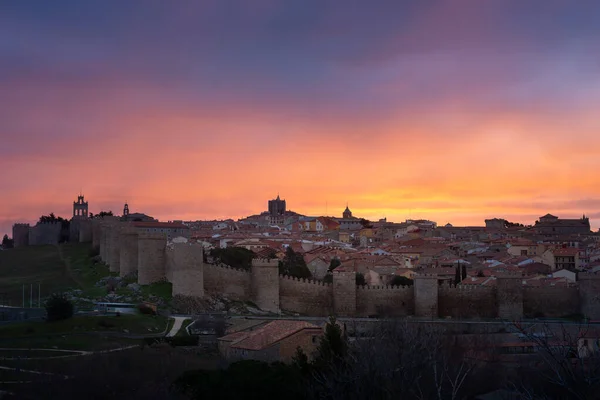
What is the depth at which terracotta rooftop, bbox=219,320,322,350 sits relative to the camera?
1015 inches

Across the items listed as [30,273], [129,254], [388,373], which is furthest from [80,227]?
[388,373]

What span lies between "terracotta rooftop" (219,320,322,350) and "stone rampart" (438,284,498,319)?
40.4 ft

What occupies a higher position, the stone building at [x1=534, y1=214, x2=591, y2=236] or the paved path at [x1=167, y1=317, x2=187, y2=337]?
the stone building at [x1=534, y1=214, x2=591, y2=236]

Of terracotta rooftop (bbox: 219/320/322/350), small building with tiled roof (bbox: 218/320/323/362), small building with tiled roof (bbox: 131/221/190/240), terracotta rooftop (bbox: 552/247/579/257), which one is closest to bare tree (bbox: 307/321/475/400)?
small building with tiled roof (bbox: 218/320/323/362)

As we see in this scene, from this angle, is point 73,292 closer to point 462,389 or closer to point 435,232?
point 462,389

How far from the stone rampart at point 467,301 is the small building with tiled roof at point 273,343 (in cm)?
1271

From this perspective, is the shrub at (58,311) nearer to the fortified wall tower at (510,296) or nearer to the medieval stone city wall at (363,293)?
the medieval stone city wall at (363,293)

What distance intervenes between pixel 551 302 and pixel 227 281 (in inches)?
565

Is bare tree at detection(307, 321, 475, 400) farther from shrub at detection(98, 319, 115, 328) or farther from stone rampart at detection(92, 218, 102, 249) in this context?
stone rampart at detection(92, 218, 102, 249)

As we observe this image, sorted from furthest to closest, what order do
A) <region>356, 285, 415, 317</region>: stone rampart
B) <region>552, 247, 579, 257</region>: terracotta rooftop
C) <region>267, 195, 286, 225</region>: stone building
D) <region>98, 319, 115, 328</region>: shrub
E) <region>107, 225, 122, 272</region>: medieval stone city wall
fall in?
<region>267, 195, 286, 225</region>: stone building → <region>552, 247, 579, 257</region>: terracotta rooftop → <region>107, 225, 122, 272</region>: medieval stone city wall → <region>356, 285, 415, 317</region>: stone rampart → <region>98, 319, 115, 328</region>: shrub

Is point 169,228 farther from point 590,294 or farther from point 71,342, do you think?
point 71,342

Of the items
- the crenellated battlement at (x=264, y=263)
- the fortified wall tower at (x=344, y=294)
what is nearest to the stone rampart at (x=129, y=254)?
the crenellated battlement at (x=264, y=263)

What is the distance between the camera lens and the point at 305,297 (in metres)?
38.3

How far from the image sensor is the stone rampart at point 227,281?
3684 centimetres
